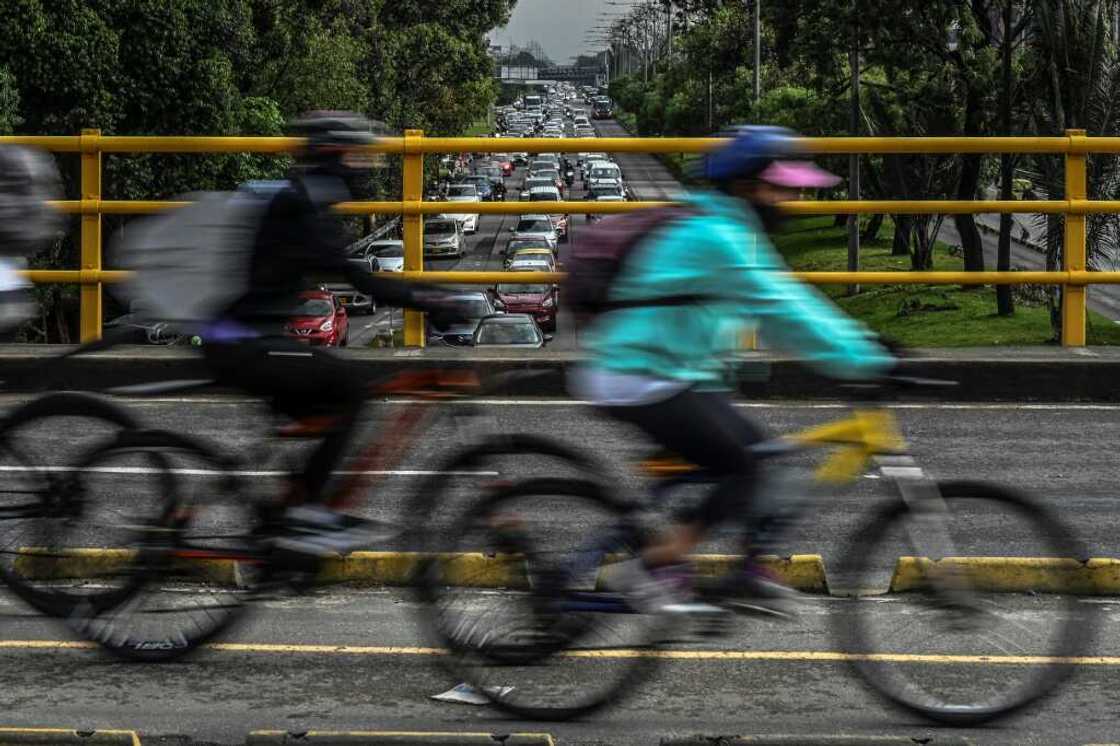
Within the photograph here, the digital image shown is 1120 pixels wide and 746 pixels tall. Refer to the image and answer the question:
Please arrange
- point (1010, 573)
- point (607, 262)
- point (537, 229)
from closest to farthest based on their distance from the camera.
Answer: point (607, 262) < point (1010, 573) < point (537, 229)

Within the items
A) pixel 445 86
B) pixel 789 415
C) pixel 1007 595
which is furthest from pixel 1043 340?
pixel 445 86

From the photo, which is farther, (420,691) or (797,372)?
(797,372)

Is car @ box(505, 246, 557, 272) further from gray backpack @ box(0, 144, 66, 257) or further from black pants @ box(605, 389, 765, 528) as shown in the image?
black pants @ box(605, 389, 765, 528)

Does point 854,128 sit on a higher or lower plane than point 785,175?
higher

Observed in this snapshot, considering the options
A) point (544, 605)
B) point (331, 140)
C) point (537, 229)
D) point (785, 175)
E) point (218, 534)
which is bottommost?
point (537, 229)

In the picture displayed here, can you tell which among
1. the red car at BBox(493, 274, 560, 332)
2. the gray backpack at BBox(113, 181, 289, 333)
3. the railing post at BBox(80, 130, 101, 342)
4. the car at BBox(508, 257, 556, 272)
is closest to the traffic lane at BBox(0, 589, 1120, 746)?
the gray backpack at BBox(113, 181, 289, 333)

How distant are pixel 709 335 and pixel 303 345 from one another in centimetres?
136

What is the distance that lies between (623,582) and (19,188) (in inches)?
110

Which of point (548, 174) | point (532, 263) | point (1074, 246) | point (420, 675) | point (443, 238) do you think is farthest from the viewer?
point (548, 174)

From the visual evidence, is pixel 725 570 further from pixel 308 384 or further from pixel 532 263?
pixel 532 263

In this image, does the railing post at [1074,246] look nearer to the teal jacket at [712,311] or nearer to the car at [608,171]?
the teal jacket at [712,311]

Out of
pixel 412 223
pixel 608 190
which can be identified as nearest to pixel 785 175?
pixel 412 223

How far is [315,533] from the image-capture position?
235 inches

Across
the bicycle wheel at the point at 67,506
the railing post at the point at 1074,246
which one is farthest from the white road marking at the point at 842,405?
the bicycle wheel at the point at 67,506
